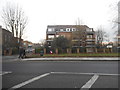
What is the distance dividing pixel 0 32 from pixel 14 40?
60.0 feet

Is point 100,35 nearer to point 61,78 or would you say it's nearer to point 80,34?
point 80,34

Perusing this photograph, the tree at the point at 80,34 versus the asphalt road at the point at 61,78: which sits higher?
the tree at the point at 80,34

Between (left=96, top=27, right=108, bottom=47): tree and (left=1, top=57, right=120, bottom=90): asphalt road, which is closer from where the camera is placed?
(left=1, top=57, right=120, bottom=90): asphalt road

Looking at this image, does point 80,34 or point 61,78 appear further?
point 80,34

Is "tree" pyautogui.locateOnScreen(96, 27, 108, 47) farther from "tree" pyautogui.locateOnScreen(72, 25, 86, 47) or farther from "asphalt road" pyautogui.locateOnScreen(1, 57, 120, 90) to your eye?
"asphalt road" pyautogui.locateOnScreen(1, 57, 120, 90)

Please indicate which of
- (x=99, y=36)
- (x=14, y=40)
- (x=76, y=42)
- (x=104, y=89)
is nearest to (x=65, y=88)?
(x=104, y=89)

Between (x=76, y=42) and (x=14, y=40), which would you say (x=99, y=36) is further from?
(x=14, y=40)

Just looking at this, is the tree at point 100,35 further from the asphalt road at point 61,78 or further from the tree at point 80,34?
the asphalt road at point 61,78

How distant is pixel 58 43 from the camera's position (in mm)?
47156

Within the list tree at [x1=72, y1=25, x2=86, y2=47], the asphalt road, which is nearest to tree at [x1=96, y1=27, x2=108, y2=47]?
tree at [x1=72, y1=25, x2=86, y2=47]

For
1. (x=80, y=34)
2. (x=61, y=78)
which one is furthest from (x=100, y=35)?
(x=61, y=78)

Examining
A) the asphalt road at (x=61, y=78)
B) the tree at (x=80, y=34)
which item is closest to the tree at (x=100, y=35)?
the tree at (x=80, y=34)

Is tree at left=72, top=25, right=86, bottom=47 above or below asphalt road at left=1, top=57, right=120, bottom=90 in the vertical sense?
above

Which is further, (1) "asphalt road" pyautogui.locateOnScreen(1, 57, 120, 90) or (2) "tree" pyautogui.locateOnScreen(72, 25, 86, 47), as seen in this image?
(2) "tree" pyautogui.locateOnScreen(72, 25, 86, 47)
